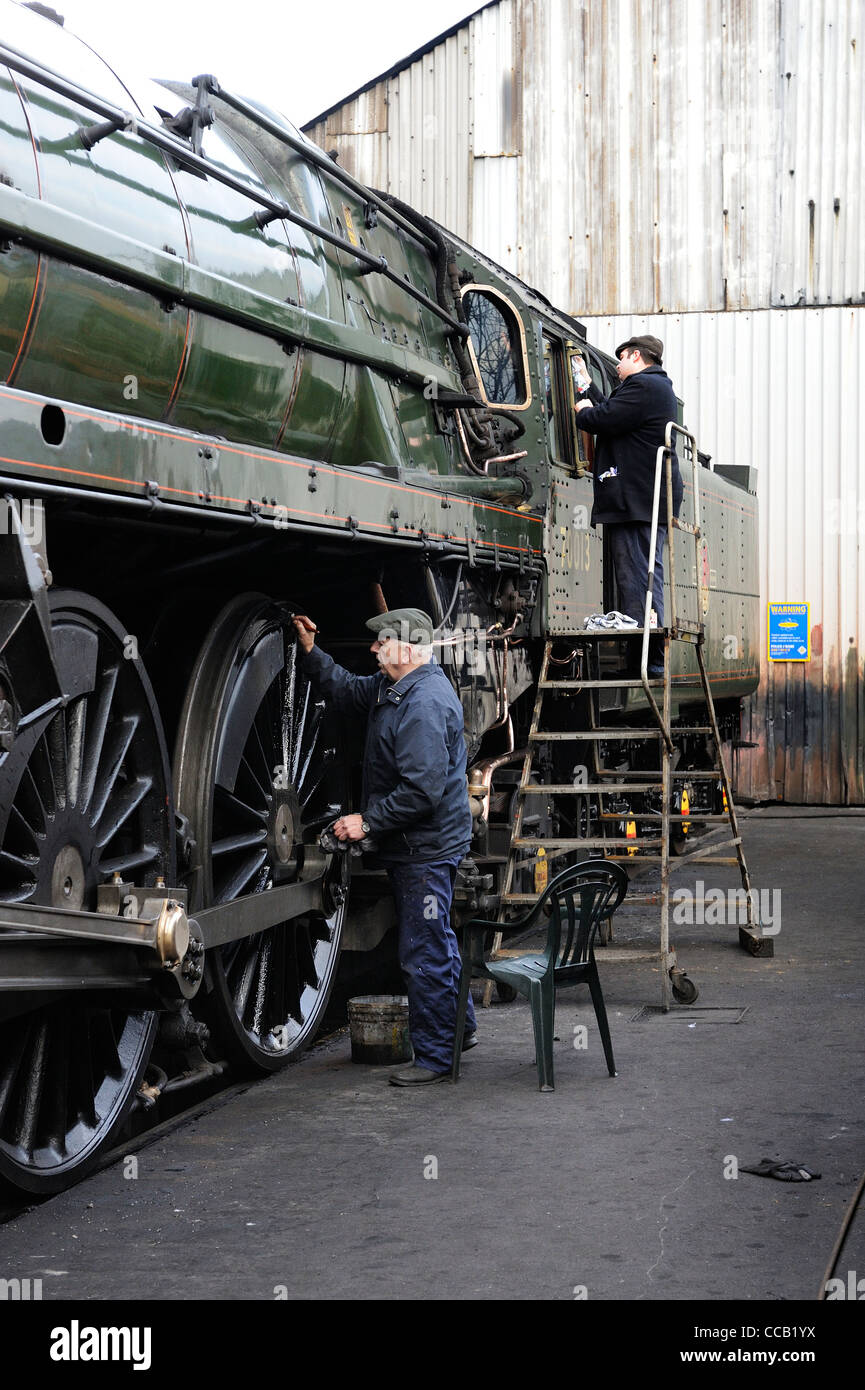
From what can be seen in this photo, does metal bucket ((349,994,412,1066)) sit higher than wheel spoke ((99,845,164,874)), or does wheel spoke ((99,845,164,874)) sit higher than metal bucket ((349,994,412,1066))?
wheel spoke ((99,845,164,874))

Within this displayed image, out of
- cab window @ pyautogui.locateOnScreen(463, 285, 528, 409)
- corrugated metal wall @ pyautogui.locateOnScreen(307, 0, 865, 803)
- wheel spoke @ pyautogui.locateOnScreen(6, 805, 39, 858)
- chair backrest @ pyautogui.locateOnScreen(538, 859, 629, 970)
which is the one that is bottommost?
chair backrest @ pyautogui.locateOnScreen(538, 859, 629, 970)

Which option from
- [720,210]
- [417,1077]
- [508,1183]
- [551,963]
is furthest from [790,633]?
[508,1183]

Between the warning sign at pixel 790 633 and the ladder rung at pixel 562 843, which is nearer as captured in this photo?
the ladder rung at pixel 562 843

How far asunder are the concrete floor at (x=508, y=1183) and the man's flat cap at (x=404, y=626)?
64.8 inches

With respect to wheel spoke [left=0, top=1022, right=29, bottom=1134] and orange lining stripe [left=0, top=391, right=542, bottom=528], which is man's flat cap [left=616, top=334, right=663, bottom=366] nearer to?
orange lining stripe [left=0, top=391, right=542, bottom=528]

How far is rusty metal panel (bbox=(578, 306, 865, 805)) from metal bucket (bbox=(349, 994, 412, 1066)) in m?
10.7

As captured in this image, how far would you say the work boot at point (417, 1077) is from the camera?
544 cm

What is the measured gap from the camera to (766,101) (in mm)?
15461

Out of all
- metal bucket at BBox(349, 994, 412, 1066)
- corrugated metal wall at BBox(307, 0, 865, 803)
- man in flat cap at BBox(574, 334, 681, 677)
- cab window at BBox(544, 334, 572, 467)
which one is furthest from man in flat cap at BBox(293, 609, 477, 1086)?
corrugated metal wall at BBox(307, 0, 865, 803)

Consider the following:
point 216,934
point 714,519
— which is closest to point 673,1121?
point 216,934

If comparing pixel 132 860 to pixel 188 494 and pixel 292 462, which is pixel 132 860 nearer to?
pixel 188 494

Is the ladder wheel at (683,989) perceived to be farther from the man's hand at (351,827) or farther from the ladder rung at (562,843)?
the man's hand at (351,827)

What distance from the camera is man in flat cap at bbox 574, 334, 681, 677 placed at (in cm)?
771

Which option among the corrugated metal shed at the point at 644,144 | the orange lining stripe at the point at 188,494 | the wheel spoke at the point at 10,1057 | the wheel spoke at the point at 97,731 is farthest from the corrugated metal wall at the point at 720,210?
the wheel spoke at the point at 10,1057
